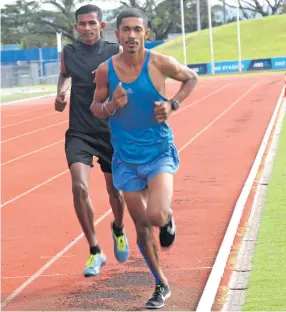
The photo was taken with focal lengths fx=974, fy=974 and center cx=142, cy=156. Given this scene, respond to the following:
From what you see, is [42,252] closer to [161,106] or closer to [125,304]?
[125,304]

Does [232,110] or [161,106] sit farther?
[232,110]

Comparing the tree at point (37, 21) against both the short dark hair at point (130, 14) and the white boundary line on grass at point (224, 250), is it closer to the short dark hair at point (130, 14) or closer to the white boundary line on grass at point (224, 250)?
the white boundary line on grass at point (224, 250)

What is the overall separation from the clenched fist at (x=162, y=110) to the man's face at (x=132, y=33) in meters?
0.43

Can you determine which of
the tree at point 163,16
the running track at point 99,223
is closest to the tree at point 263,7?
the tree at point 163,16

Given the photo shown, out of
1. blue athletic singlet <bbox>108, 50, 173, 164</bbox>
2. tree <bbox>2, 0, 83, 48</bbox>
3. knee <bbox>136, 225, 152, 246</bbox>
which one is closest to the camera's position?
blue athletic singlet <bbox>108, 50, 173, 164</bbox>

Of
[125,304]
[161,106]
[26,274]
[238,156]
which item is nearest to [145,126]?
[161,106]

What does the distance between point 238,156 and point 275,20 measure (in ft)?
223

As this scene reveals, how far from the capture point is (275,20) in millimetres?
83750

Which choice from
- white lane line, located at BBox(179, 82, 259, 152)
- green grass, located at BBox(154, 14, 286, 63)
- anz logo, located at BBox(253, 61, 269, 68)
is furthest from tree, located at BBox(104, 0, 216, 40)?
white lane line, located at BBox(179, 82, 259, 152)

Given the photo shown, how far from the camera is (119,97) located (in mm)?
6293

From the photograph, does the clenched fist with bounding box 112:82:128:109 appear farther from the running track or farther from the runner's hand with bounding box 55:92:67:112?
the runner's hand with bounding box 55:92:67:112

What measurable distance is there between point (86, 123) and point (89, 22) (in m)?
0.82

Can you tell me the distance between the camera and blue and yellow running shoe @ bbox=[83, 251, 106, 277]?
7789 mm

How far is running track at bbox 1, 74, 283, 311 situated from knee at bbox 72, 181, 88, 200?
71 cm
